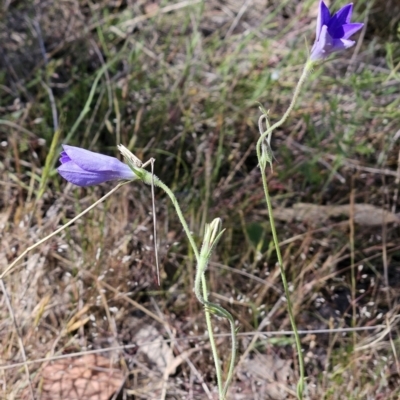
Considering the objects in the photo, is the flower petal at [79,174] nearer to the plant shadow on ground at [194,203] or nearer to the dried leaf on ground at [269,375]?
the plant shadow on ground at [194,203]

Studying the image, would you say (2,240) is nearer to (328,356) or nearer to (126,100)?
(126,100)

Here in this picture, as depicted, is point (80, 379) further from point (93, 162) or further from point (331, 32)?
point (331, 32)

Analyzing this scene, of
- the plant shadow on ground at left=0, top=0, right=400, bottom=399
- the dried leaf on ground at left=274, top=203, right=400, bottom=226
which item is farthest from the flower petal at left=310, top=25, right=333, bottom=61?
the dried leaf on ground at left=274, top=203, right=400, bottom=226

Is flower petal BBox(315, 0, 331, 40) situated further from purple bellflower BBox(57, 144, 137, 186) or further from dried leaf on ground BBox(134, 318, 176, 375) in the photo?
dried leaf on ground BBox(134, 318, 176, 375)

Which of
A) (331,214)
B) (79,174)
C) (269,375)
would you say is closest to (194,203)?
Result: (331,214)

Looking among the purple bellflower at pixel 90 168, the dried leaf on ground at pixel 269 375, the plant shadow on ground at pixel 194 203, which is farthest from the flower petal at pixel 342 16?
the dried leaf on ground at pixel 269 375

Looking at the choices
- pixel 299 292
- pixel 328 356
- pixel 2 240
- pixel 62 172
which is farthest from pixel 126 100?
pixel 62 172
